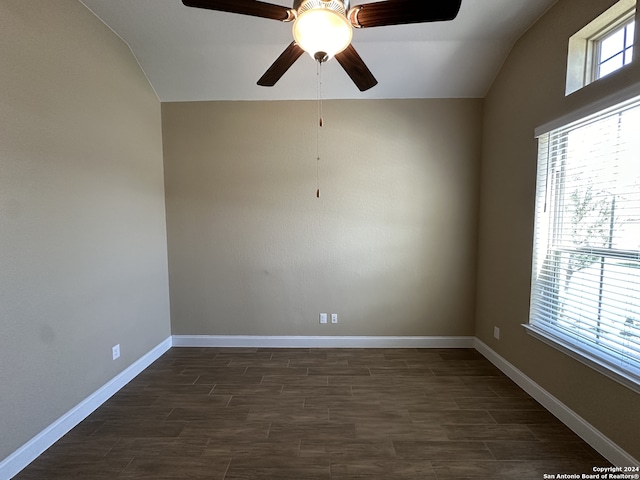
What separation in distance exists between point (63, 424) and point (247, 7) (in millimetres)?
2873

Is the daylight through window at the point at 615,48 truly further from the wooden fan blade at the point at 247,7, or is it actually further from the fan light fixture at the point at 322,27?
the wooden fan blade at the point at 247,7

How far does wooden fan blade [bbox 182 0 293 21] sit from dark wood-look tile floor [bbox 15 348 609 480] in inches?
98.5

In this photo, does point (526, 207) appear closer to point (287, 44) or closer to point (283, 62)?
point (283, 62)

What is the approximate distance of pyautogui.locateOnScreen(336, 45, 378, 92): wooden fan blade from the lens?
1573mm

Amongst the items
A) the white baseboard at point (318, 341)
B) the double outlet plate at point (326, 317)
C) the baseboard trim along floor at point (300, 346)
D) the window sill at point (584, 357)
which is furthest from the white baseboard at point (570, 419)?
the double outlet plate at point (326, 317)

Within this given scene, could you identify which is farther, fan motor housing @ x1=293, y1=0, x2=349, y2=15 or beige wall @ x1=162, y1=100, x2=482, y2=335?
beige wall @ x1=162, y1=100, x2=482, y2=335

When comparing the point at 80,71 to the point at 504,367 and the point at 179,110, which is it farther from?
the point at 504,367

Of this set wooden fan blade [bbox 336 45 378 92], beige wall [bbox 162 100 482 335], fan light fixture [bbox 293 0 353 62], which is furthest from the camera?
beige wall [bbox 162 100 482 335]

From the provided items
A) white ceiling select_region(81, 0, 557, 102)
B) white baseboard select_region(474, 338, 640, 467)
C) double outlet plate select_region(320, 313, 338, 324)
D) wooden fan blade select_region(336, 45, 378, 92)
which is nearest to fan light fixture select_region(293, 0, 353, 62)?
wooden fan blade select_region(336, 45, 378, 92)

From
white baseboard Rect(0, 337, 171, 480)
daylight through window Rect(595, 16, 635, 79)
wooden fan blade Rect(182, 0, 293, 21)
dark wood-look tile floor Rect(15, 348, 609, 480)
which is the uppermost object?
daylight through window Rect(595, 16, 635, 79)

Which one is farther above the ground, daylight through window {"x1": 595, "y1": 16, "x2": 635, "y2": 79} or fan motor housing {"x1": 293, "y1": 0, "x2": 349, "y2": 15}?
daylight through window {"x1": 595, "y1": 16, "x2": 635, "y2": 79}

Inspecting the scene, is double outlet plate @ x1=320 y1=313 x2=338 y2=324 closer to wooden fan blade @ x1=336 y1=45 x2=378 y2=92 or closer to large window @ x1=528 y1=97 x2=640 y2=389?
large window @ x1=528 y1=97 x2=640 y2=389

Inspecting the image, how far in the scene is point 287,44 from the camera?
264 centimetres

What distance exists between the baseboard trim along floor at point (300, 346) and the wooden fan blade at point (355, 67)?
263 cm
